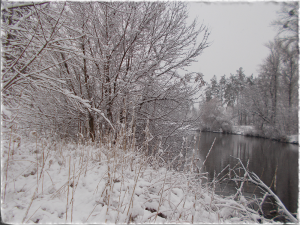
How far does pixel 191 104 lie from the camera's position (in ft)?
15.7

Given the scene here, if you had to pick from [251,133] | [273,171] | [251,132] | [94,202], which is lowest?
[273,171]

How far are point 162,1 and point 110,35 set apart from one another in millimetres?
1712

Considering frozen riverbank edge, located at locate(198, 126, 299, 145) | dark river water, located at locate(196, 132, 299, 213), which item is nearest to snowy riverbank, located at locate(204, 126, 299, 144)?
frozen riverbank edge, located at locate(198, 126, 299, 145)

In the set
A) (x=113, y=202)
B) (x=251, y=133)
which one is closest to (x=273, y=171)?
(x=113, y=202)

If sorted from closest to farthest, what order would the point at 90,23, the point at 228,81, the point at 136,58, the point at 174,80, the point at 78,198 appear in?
1. the point at 78,198
2. the point at 90,23
3. the point at 136,58
4. the point at 174,80
5. the point at 228,81

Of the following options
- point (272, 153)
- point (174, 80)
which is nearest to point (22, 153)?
point (174, 80)

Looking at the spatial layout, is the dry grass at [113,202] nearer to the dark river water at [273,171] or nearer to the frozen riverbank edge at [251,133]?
the dark river water at [273,171]

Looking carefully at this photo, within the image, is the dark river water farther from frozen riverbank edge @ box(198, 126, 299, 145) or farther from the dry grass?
the dry grass

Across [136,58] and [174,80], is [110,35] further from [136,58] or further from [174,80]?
[174,80]

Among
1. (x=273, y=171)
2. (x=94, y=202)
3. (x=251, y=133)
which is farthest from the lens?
Answer: (x=251, y=133)

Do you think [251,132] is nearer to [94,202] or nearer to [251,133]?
[251,133]

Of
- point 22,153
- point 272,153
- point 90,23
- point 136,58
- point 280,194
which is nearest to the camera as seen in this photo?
point 22,153

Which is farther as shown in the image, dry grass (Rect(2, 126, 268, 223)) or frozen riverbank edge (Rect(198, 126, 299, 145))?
frozen riverbank edge (Rect(198, 126, 299, 145))

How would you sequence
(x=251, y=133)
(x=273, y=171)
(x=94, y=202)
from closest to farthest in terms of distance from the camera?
(x=94, y=202) → (x=273, y=171) → (x=251, y=133)
